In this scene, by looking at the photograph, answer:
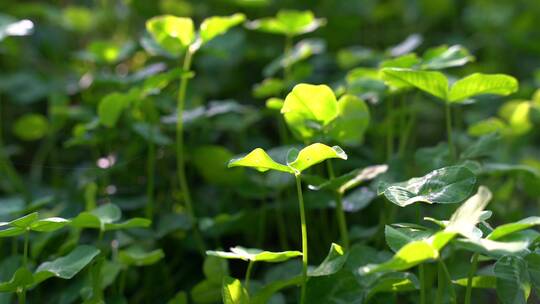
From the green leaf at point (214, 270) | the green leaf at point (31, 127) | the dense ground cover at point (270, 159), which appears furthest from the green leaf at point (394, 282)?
the green leaf at point (31, 127)

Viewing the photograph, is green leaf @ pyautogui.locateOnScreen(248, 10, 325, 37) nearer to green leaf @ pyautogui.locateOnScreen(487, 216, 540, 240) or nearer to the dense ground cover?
the dense ground cover

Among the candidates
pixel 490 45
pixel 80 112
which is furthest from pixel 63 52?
pixel 490 45

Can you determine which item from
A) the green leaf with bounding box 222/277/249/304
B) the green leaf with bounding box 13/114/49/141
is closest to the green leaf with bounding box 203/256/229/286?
the green leaf with bounding box 222/277/249/304

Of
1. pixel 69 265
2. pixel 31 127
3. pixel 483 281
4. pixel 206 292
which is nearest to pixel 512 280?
pixel 483 281

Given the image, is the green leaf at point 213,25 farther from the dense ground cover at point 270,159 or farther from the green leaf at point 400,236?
the green leaf at point 400,236

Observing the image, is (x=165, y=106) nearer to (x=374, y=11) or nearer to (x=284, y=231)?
(x=284, y=231)
